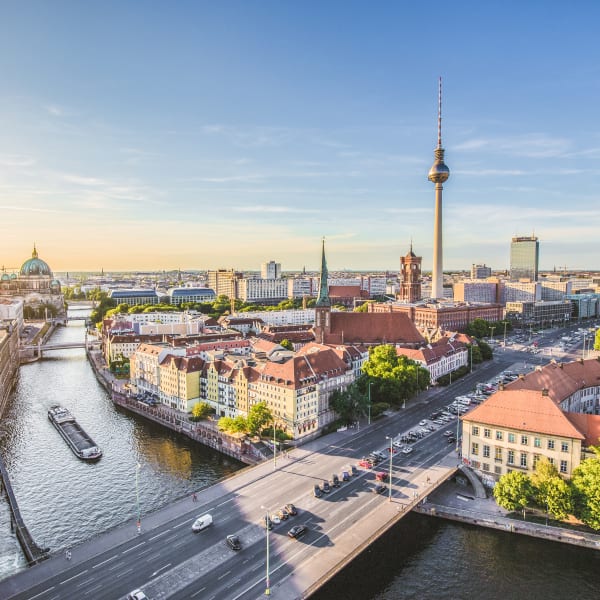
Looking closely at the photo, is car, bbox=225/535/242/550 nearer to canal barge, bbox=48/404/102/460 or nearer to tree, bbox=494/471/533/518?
tree, bbox=494/471/533/518

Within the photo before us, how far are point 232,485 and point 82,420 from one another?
4385cm

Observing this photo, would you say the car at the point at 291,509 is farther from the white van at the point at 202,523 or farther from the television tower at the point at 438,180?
the television tower at the point at 438,180

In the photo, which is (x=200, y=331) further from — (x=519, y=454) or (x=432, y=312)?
(x=519, y=454)

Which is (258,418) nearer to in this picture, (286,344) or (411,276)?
(286,344)

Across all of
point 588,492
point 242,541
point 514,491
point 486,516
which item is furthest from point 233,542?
point 588,492

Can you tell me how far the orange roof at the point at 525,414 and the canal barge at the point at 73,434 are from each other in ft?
169

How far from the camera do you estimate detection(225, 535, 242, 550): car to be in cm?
4119

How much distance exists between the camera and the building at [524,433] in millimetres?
49406

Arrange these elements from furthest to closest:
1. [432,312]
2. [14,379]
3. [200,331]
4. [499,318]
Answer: [499,318] < [432,312] < [200,331] < [14,379]

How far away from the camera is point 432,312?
15575 cm

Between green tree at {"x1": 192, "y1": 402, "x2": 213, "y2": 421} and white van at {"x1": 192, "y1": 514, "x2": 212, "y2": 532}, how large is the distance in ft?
116

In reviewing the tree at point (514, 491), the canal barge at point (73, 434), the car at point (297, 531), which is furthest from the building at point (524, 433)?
the canal barge at point (73, 434)

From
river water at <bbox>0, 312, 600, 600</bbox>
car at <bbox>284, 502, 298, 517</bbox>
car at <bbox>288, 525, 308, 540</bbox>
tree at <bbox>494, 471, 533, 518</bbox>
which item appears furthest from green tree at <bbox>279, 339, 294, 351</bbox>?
car at <bbox>288, 525, 308, 540</bbox>

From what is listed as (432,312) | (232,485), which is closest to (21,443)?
(232,485)
